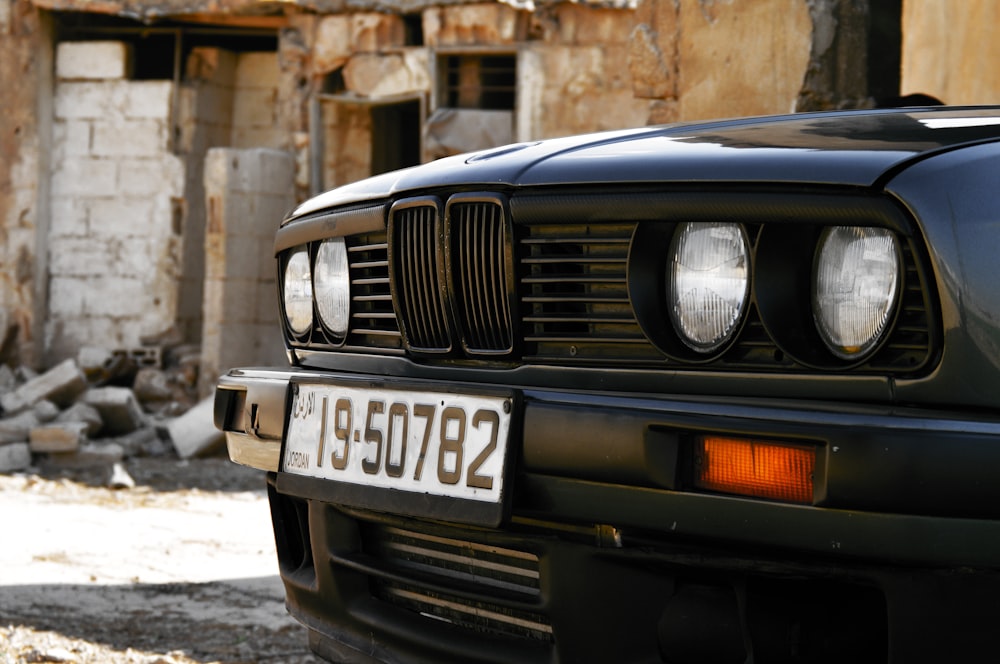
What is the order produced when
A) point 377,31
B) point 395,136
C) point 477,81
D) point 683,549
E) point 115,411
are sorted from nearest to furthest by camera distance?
point 683,549 → point 115,411 → point 377,31 → point 477,81 → point 395,136

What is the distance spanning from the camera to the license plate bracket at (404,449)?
5.66 ft

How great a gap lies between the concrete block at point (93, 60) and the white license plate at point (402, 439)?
11286 mm

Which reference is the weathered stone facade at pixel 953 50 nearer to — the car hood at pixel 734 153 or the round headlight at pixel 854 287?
the car hood at pixel 734 153

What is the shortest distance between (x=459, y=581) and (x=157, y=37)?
12.3 m

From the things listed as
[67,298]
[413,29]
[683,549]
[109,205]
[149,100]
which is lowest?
[683,549]

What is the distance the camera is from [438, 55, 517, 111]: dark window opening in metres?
11.8

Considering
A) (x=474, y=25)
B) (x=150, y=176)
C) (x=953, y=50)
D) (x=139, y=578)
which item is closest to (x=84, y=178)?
(x=150, y=176)

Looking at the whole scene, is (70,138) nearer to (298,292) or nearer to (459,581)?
(298,292)

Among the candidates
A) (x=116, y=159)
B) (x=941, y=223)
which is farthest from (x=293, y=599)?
(x=116, y=159)

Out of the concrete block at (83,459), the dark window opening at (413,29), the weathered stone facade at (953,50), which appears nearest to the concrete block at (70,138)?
the dark window opening at (413,29)

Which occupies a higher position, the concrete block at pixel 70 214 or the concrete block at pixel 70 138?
the concrete block at pixel 70 138

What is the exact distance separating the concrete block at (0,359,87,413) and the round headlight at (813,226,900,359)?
9.57m

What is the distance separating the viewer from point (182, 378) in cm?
1193

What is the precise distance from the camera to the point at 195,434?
9.61m
